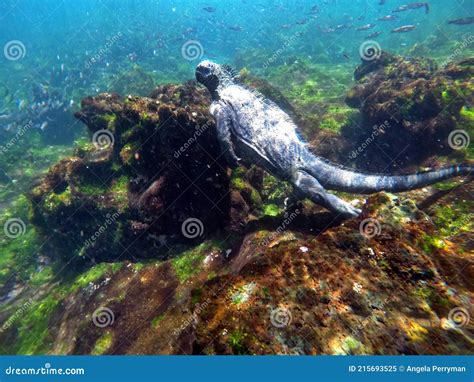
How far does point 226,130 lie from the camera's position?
605cm

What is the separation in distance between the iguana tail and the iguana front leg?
1.54 metres

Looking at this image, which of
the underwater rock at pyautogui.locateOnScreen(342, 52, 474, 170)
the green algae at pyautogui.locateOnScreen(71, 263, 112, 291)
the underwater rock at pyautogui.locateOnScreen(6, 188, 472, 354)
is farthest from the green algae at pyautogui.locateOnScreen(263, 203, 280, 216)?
the underwater rock at pyautogui.locateOnScreen(342, 52, 474, 170)

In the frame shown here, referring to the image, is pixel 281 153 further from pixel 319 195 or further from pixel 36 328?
pixel 36 328

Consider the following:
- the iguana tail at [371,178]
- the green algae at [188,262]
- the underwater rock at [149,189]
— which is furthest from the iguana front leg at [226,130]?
the green algae at [188,262]

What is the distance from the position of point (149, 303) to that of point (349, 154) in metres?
7.59

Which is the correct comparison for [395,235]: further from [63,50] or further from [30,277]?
[63,50]

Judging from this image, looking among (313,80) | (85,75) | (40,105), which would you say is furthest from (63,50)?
(313,80)

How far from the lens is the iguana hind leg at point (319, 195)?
16.7ft

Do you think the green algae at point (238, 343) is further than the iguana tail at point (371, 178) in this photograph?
No

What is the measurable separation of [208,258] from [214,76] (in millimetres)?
4391

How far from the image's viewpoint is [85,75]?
25.5m

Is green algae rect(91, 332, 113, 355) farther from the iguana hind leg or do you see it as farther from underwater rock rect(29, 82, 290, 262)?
the iguana hind leg

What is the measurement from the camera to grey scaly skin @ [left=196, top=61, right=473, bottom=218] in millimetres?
5469

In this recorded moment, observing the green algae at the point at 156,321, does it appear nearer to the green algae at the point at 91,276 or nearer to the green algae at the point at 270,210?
the green algae at the point at 91,276
